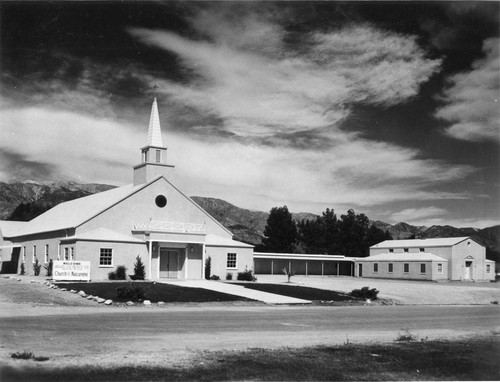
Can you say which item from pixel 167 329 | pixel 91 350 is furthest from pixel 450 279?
pixel 91 350

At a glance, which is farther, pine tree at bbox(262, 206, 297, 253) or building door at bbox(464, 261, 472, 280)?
pine tree at bbox(262, 206, 297, 253)

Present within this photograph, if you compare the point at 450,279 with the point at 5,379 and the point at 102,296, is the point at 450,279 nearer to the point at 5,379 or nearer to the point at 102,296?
the point at 102,296

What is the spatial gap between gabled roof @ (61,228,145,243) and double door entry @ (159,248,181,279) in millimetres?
2578

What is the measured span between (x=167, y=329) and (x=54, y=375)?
702cm

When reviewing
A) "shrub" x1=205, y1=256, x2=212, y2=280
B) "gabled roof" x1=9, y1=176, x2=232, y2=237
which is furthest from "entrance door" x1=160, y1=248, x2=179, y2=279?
"gabled roof" x1=9, y1=176, x2=232, y2=237

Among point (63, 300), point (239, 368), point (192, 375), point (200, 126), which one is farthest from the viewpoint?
point (200, 126)

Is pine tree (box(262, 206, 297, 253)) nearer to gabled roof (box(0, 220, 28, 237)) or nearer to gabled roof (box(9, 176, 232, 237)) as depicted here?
gabled roof (box(9, 176, 232, 237))

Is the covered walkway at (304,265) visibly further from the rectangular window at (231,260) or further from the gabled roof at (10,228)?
the gabled roof at (10,228)

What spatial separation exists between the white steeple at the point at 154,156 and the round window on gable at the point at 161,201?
1.72 meters

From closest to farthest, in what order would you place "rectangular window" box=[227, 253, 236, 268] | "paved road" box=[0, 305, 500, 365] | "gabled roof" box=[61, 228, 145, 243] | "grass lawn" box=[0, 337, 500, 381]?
"grass lawn" box=[0, 337, 500, 381]
"paved road" box=[0, 305, 500, 365]
"gabled roof" box=[61, 228, 145, 243]
"rectangular window" box=[227, 253, 236, 268]

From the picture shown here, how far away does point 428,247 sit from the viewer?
64.0 m

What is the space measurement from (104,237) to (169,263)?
577 centimetres

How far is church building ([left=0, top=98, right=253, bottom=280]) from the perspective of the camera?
131 feet

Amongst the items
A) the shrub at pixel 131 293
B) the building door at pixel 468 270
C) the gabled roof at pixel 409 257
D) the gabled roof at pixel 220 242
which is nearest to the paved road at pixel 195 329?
the shrub at pixel 131 293
